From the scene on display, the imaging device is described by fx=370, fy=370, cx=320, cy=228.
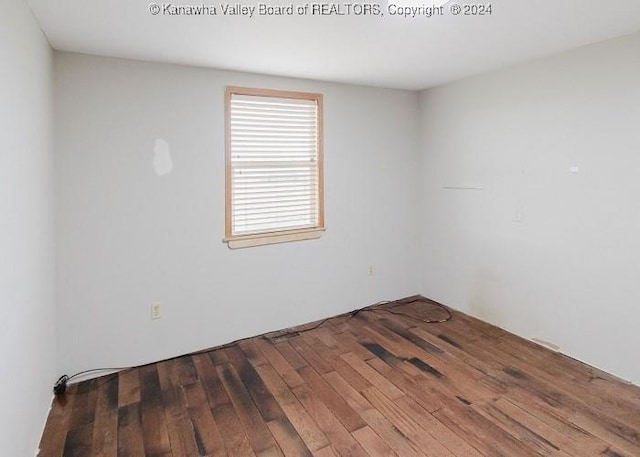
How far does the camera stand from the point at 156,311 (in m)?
2.87

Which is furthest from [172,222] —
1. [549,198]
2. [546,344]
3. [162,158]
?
[546,344]

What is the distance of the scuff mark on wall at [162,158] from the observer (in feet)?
9.12

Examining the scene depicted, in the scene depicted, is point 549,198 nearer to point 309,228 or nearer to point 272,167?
point 309,228

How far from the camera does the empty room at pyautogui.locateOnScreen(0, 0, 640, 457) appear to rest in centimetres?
197

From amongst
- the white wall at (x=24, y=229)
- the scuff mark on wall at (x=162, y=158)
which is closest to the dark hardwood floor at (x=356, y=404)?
the white wall at (x=24, y=229)

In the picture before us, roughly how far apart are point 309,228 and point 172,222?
125 cm

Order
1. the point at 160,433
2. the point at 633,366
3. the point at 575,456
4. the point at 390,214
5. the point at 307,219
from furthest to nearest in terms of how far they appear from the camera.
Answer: the point at 390,214 < the point at 307,219 < the point at 633,366 < the point at 160,433 < the point at 575,456

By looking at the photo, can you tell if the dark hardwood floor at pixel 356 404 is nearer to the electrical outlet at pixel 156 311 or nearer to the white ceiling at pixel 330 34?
→ the electrical outlet at pixel 156 311

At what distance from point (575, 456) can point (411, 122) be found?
3.22 meters

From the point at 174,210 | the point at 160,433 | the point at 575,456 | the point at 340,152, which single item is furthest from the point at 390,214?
the point at 160,433

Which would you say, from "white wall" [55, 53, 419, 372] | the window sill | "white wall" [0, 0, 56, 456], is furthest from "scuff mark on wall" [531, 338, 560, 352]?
"white wall" [0, 0, 56, 456]

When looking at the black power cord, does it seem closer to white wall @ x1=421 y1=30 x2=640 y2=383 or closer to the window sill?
white wall @ x1=421 y1=30 x2=640 y2=383

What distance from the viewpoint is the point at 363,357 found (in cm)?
294

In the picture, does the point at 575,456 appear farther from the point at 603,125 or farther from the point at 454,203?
the point at 454,203
